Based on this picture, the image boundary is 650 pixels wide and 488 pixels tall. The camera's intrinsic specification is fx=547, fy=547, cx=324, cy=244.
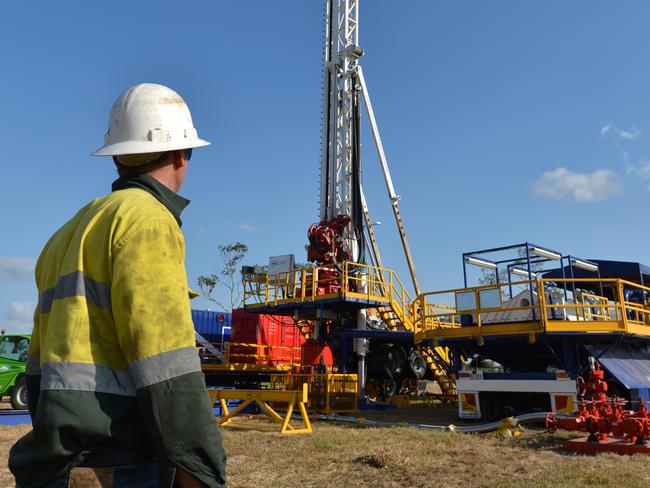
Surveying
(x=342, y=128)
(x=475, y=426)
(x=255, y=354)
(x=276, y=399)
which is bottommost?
(x=475, y=426)

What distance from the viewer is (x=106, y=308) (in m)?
1.55

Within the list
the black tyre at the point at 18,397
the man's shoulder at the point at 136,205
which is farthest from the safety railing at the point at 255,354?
the man's shoulder at the point at 136,205

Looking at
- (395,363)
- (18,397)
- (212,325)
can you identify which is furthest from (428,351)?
(18,397)

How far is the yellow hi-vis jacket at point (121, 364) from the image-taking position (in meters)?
1.45

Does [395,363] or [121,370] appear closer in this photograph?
[121,370]

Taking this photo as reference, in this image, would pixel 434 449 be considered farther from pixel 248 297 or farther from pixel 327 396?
pixel 248 297

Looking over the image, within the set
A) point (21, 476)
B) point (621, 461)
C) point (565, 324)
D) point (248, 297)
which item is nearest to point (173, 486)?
point (21, 476)

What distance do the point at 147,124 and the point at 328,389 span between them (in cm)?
1384

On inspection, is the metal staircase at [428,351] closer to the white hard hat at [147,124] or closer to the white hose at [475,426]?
the white hose at [475,426]

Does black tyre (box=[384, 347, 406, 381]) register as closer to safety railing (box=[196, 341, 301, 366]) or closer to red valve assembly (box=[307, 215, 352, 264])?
red valve assembly (box=[307, 215, 352, 264])

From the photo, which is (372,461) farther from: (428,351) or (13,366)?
(428,351)

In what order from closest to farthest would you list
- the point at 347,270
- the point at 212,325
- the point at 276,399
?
the point at 276,399
the point at 347,270
the point at 212,325

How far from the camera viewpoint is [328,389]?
14977 millimetres

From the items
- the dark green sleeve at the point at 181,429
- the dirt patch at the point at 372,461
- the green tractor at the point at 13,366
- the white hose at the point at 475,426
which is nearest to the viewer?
the dark green sleeve at the point at 181,429
